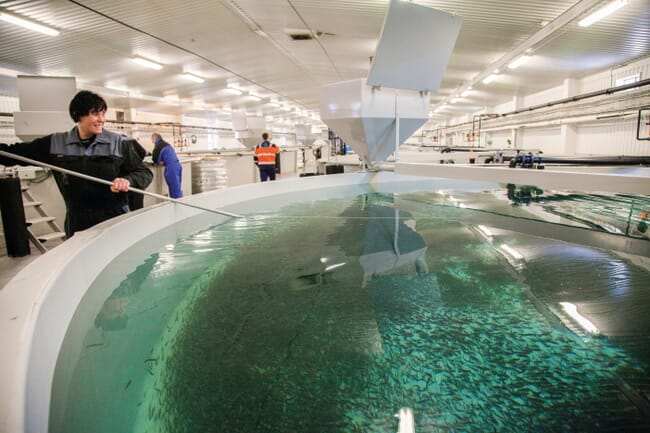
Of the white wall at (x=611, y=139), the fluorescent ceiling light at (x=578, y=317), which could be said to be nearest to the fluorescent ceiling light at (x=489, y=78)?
the white wall at (x=611, y=139)

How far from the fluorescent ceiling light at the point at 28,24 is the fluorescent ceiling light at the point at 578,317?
7.23m

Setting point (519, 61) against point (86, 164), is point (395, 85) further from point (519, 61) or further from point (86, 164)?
point (519, 61)

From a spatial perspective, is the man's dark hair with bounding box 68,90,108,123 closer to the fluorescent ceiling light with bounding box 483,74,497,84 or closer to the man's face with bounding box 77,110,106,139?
the man's face with bounding box 77,110,106,139

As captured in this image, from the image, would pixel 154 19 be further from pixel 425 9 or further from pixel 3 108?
pixel 3 108

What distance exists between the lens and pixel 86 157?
1500mm

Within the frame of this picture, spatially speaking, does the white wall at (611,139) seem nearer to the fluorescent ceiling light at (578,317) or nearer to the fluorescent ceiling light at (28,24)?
the fluorescent ceiling light at (578,317)

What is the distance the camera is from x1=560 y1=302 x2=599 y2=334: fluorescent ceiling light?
992 mm

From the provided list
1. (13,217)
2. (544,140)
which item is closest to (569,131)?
(544,140)

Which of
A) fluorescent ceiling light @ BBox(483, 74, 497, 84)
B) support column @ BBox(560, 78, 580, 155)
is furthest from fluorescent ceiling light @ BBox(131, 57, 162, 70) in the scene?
support column @ BBox(560, 78, 580, 155)

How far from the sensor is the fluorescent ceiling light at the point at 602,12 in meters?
4.48

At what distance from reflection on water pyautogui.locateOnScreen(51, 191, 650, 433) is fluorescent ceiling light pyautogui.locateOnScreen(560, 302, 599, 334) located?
0.02 meters

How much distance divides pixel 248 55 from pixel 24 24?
389 cm

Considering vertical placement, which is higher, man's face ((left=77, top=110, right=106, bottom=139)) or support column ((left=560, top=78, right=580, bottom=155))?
support column ((left=560, top=78, right=580, bottom=155))

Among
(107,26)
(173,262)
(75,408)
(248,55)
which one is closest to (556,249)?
(173,262)
